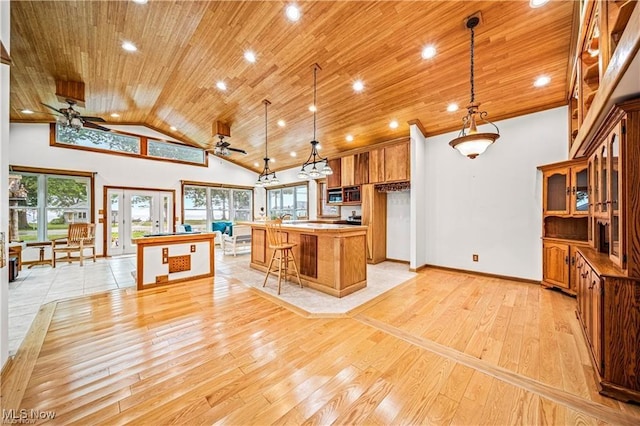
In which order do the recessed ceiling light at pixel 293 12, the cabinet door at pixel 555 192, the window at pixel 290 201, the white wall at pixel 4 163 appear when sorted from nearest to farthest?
the white wall at pixel 4 163 < the recessed ceiling light at pixel 293 12 < the cabinet door at pixel 555 192 < the window at pixel 290 201

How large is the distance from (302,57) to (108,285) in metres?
4.82

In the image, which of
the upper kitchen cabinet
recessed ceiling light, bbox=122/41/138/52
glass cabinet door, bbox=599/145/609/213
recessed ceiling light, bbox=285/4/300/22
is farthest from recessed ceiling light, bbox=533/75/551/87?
recessed ceiling light, bbox=122/41/138/52

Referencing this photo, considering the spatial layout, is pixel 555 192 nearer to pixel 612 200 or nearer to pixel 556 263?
pixel 556 263

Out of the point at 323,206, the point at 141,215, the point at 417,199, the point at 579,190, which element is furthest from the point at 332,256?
the point at 141,215

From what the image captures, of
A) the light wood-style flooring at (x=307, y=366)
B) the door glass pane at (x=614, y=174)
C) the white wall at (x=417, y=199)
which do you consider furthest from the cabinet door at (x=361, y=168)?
the door glass pane at (x=614, y=174)

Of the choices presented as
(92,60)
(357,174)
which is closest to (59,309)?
(92,60)

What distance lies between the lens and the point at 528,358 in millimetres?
2039

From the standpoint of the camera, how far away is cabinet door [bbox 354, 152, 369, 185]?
5.78 m

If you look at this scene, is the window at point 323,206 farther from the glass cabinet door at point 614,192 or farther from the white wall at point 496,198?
the glass cabinet door at point 614,192

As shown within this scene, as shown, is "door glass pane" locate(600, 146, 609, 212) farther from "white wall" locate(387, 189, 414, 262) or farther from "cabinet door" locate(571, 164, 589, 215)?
"white wall" locate(387, 189, 414, 262)

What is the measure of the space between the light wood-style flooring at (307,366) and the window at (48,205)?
4.33 metres

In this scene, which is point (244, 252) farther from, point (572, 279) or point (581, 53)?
point (581, 53)

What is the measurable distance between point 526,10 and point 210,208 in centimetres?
884

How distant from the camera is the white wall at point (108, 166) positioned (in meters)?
5.62
